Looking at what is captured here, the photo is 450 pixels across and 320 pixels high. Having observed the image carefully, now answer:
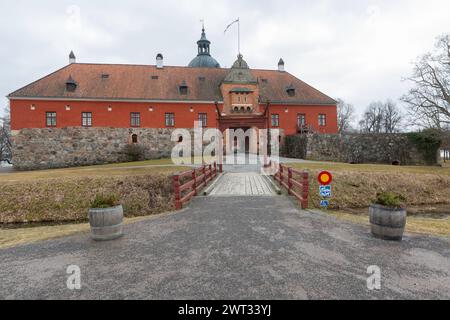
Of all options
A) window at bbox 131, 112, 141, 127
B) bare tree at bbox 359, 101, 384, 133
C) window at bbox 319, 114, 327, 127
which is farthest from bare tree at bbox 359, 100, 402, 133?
window at bbox 131, 112, 141, 127

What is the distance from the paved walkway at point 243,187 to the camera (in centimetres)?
974

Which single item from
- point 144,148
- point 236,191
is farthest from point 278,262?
point 144,148

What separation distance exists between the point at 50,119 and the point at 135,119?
8.62 m

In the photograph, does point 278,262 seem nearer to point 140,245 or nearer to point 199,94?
point 140,245

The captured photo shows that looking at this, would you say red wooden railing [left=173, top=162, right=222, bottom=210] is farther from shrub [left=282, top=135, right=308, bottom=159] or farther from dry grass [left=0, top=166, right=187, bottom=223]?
shrub [left=282, top=135, right=308, bottom=159]

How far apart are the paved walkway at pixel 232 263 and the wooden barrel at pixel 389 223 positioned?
22 centimetres

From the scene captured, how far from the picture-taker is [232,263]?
394 cm

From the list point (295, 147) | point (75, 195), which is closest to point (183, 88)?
point (295, 147)

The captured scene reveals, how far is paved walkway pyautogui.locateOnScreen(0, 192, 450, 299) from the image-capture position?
317 centimetres

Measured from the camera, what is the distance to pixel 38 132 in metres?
24.2

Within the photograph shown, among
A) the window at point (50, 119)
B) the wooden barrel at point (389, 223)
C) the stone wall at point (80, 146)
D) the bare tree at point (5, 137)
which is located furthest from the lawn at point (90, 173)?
the bare tree at point (5, 137)

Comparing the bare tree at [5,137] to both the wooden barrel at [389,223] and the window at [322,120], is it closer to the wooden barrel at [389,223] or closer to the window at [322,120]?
the window at [322,120]

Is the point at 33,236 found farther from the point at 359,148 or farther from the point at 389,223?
the point at 359,148
